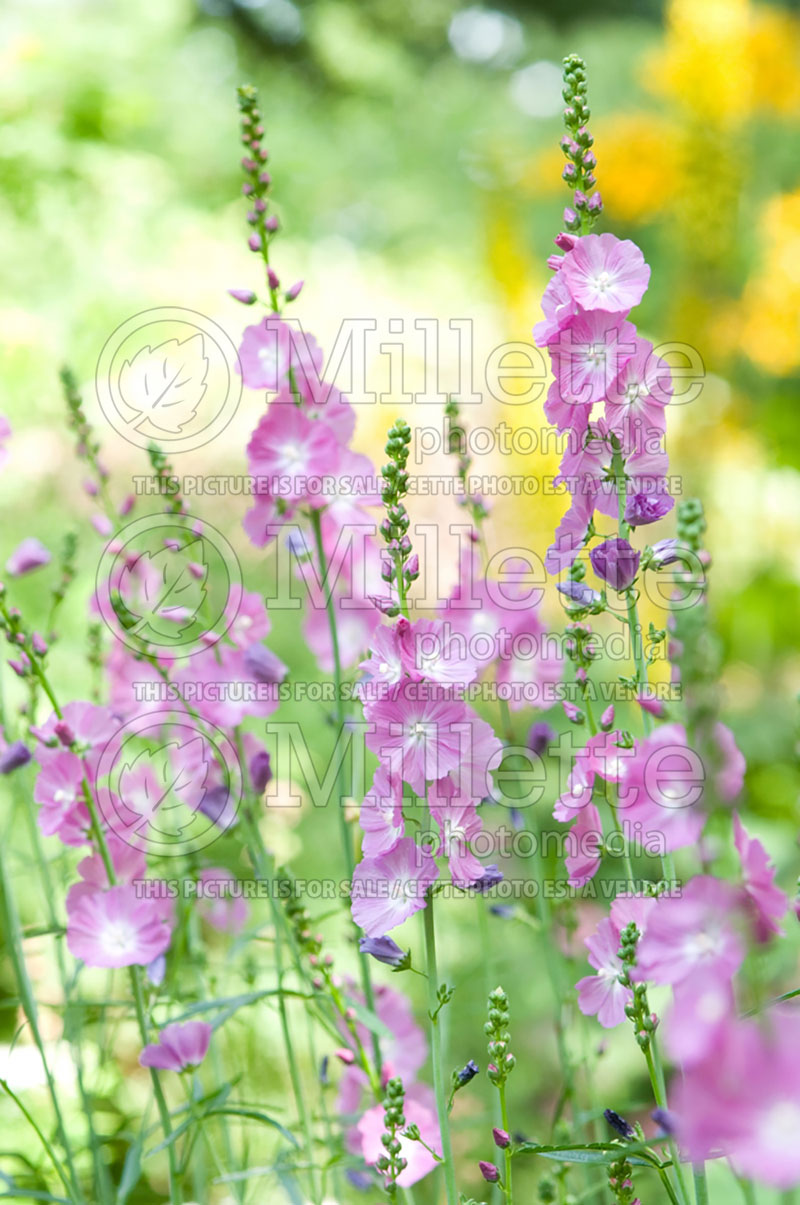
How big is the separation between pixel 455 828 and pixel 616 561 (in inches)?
11.3

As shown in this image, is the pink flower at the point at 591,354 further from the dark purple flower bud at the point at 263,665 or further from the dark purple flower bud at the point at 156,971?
the dark purple flower bud at the point at 156,971

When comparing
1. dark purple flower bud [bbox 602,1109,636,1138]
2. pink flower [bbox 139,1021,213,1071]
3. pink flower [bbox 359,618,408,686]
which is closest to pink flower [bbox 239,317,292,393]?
pink flower [bbox 359,618,408,686]

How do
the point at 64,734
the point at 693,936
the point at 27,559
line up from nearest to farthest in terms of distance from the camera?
1. the point at 693,936
2. the point at 64,734
3. the point at 27,559

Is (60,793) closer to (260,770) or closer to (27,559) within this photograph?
(260,770)

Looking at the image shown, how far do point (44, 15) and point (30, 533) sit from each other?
96.9 inches

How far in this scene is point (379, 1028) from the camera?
1035 millimetres

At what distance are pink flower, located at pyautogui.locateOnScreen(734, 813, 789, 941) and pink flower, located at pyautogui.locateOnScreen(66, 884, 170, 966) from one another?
0.68 metres

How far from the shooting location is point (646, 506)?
0.96m

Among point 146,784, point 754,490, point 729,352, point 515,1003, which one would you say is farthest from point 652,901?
point 754,490

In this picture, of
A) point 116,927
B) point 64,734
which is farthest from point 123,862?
point 64,734

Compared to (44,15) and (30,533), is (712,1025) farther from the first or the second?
(44,15)

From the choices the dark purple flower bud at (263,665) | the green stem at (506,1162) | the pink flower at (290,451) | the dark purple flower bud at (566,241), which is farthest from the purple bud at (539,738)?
the dark purple flower bud at (566,241)

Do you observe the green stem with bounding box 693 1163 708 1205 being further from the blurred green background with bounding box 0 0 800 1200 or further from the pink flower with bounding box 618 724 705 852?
the blurred green background with bounding box 0 0 800 1200

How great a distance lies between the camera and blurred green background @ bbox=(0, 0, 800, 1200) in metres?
3.78
